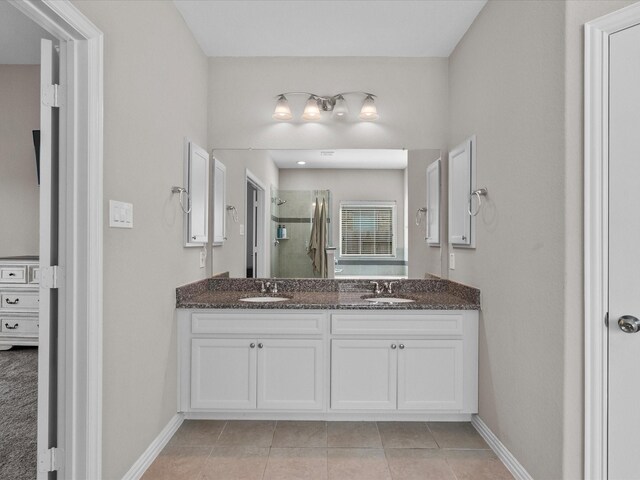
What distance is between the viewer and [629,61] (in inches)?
61.5

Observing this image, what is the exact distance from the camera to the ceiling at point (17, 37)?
2783mm

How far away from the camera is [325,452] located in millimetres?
2316

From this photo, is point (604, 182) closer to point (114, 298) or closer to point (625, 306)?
point (625, 306)

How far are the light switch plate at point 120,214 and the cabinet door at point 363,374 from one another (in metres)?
1.39

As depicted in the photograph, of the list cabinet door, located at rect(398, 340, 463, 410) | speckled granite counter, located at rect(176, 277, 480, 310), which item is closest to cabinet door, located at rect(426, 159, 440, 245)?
speckled granite counter, located at rect(176, 277, 480, 310)

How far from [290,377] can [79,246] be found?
1.48 metres

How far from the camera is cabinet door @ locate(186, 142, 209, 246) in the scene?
2.72m

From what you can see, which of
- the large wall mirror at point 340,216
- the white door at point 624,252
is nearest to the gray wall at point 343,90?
the large wall mirror at point 340,216

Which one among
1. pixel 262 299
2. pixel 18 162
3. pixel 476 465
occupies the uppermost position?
pixel 18 162

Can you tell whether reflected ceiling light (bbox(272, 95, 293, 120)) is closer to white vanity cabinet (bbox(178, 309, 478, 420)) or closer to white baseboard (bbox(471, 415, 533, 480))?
white vanity cabinet (bbox(178, 309, 478, 420))

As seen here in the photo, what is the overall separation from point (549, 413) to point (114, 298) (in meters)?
1.93

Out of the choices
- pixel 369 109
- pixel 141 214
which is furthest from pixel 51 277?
pixel 369 109

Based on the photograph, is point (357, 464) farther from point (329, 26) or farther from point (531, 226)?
point (329, 26)

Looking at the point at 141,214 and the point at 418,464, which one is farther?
the point at 418,464
